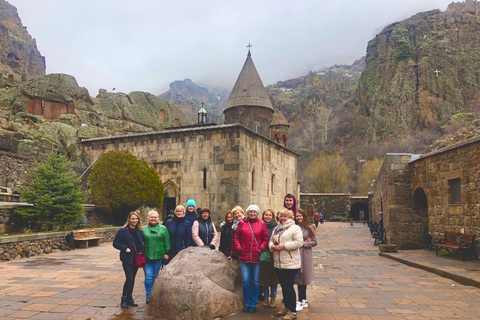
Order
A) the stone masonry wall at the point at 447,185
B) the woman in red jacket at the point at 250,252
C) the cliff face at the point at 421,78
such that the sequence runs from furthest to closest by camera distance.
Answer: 1. the cliff face at the point at 421,78
2. the stone masonry wall at the point at 447,185
3. the woman in red jacket at the point at 250,252

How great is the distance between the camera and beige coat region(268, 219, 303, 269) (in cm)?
475

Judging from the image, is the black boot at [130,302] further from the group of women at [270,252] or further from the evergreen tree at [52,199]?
the evergreen tree at [52,199]

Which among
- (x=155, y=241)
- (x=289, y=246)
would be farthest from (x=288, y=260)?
(x=155, y=241)

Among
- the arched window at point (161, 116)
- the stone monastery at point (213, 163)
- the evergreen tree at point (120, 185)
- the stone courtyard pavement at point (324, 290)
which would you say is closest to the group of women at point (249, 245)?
the stone courtyard pavement at point (324, 290)

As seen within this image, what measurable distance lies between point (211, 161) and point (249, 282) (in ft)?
41.5

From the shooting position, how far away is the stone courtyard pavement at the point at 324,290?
5027 mm

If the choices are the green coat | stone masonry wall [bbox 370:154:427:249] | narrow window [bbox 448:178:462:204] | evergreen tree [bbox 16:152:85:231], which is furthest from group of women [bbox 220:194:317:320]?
evergreen tree [bbox 16:152:85:231]

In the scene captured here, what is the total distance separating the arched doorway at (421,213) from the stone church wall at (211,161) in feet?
24.1

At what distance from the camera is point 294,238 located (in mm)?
4797

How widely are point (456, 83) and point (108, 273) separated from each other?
71944 millimetres

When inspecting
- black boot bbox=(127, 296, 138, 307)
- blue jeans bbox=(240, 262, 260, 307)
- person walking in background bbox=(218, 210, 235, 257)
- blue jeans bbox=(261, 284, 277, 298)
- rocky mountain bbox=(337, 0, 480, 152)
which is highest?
rocky mountain bbox=(337, 0, 480, 152)

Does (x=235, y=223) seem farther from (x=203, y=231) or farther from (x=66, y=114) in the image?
(x=66, y=114)

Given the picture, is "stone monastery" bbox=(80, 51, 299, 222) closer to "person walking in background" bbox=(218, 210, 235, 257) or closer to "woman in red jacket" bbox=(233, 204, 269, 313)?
"person walking in background" bbox=(218, 210, 235, 257)

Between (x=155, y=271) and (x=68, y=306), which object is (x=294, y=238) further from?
(x=68, y=306)
